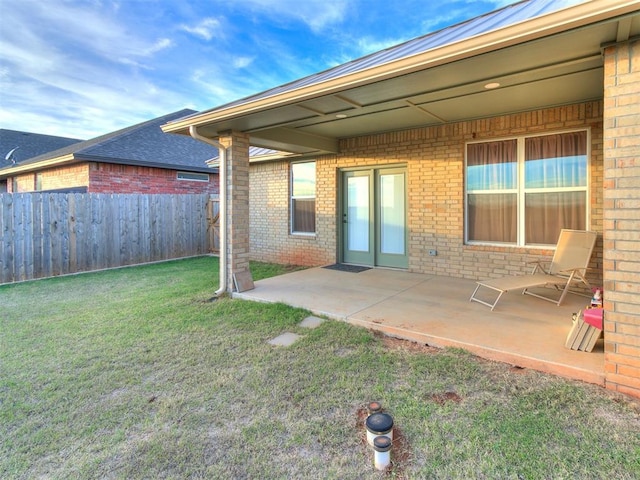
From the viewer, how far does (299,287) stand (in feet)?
19.1

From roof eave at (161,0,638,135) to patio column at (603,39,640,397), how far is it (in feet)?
1.44

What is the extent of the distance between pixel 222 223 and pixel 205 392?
3433 millimetres

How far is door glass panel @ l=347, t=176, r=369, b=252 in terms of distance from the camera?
7.64 metres

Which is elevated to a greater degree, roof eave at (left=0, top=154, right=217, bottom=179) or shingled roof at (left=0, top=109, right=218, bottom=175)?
shingled roof at (left=0, top=109, right=218, bottom=175)

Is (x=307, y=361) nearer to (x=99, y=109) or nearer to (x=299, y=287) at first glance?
(x=299, y=287)

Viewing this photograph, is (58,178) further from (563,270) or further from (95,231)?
(563,270)

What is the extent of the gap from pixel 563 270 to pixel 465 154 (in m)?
2.50

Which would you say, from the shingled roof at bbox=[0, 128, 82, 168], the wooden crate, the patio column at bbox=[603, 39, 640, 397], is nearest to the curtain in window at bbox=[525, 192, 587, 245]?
the wooden crate

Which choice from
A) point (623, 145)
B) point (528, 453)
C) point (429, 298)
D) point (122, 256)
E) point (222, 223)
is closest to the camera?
point (528, 453)

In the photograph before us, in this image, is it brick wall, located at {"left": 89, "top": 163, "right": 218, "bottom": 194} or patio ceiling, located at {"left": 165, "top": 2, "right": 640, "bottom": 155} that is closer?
patio ceiling, located at {"left": 165, "top": 2, "right": 640, "bottom": 155}

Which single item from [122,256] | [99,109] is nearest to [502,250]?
[122,256]

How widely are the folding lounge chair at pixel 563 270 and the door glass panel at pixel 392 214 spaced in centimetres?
246

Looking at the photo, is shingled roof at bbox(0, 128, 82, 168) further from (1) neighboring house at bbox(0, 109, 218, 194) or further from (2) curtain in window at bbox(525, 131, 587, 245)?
(2) curtain in window at bbox(525, 131, 587, 245)

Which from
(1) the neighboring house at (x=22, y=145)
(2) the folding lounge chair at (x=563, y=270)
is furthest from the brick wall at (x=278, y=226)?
(1) the neighboring house at (x=22, y=145)
